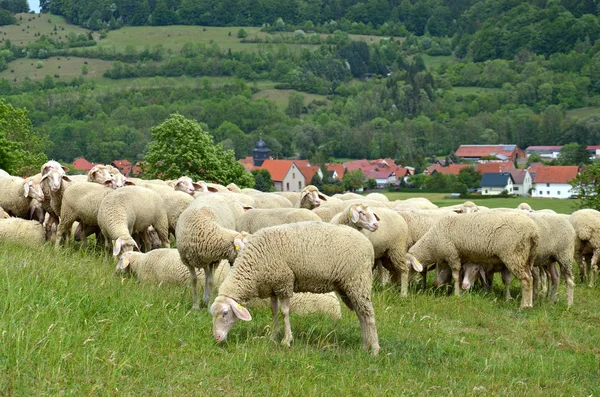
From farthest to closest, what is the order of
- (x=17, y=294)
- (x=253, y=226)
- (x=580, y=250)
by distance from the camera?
(x=580, y=250), (x=253, y=226), (x=17, y=294)

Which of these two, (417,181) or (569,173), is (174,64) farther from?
(569,173)

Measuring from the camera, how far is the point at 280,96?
589ft

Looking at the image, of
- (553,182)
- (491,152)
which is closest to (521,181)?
(553,182)

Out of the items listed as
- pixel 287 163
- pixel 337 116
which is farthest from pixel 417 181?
pixel 337 116

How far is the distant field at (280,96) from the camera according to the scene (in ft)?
571

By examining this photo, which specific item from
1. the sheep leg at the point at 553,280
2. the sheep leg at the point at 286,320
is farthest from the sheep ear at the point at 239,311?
the sheep leg at the point at 553,280

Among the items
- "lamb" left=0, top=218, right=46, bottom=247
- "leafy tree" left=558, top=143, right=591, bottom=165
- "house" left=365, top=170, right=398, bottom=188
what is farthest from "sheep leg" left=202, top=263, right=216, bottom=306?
"leafy tree" left=558, top=143, right=591, bottom=165

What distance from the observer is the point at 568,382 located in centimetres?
892

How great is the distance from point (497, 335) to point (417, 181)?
98.6 meters

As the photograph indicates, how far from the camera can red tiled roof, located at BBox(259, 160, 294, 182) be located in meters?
106

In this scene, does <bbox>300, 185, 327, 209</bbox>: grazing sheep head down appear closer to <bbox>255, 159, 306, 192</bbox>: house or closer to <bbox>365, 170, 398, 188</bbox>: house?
<bbox>255, 159, 306, 192</bbox>: house

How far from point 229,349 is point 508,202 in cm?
6883

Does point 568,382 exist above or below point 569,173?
above

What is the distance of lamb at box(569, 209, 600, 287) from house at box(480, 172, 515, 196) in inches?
3178
